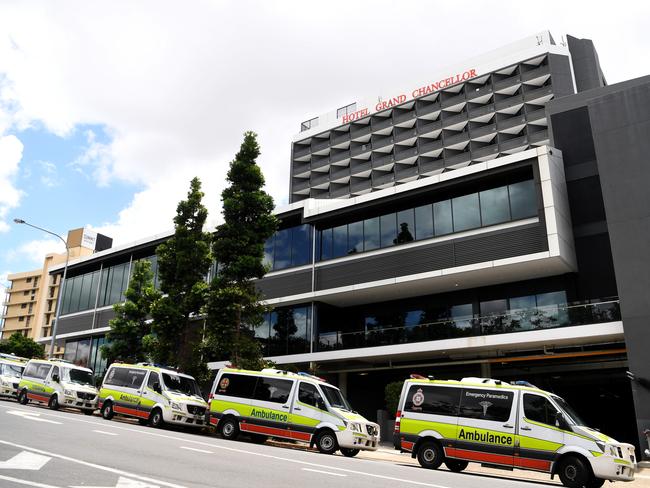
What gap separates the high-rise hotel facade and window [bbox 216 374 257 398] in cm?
724

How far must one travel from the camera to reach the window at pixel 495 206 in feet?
83.0

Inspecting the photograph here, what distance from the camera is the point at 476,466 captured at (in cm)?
1669

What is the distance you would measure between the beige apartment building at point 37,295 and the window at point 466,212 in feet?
253

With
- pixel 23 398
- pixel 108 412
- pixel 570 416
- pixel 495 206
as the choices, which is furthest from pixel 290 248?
pixel 570 416

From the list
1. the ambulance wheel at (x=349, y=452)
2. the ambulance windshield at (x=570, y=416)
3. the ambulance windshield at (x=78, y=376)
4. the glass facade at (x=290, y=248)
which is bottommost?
the ambulance wheel at (x=349, y=452)

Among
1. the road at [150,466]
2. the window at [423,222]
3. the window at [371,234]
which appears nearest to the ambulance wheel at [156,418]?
the road at [150,466]

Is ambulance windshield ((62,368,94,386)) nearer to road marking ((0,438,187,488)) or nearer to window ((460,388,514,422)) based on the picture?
road marking ((0,438,187,488))

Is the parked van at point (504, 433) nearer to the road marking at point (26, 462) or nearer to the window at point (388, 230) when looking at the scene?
the road marking at point (26, 462)

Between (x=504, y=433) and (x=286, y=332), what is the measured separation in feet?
58.5

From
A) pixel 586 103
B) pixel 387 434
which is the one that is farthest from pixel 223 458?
pixel 586 103

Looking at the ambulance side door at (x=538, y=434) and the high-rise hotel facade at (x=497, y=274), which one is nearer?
the ambulance side door at (x=538, y=434)

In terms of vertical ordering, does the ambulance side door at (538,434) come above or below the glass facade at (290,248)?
below

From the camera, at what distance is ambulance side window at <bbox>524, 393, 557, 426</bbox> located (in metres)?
13.0

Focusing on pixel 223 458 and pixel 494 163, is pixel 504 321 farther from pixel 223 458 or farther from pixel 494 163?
pixel 223 458
